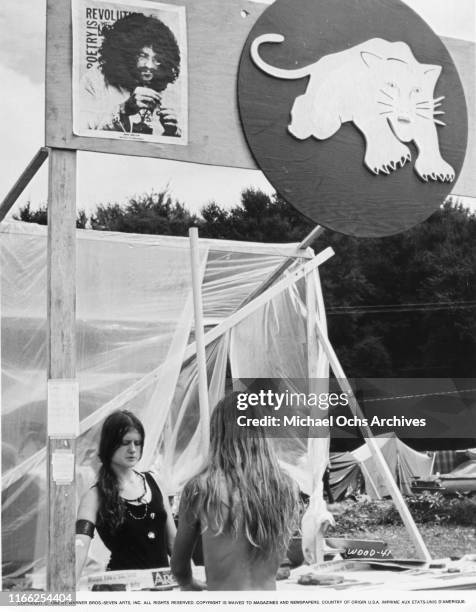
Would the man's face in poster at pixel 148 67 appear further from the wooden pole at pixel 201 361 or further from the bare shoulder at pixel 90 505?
the bare shoulder at pixel 90 505

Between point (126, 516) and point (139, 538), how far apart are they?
0.09 meters

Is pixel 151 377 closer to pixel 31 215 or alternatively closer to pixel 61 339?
pixel 61 339

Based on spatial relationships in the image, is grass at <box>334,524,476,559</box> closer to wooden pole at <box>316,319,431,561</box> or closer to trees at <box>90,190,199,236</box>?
wooden pole at <box>316,319,431,561</box>

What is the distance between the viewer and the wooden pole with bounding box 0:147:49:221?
110 inches

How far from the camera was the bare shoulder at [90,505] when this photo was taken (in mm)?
3152

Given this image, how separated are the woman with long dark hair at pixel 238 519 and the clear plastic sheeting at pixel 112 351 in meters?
0.50

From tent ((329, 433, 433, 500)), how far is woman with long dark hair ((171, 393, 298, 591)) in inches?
44.8

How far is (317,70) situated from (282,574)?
5.93 feet

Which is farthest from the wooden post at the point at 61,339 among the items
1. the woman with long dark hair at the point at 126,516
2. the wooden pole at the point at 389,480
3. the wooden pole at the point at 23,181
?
the wooden pole at the point at 389,480

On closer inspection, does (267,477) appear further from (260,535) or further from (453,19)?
(453,19)

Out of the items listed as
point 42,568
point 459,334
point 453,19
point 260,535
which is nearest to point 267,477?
point 260,535

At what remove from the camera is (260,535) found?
253 centimetres

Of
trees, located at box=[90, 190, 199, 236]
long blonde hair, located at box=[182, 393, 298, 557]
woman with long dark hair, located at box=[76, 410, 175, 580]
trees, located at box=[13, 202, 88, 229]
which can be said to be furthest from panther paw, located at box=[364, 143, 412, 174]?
trees, located at box=[90, 190, 199, 236]

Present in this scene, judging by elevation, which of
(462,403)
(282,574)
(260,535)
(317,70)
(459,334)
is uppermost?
(317,70)
